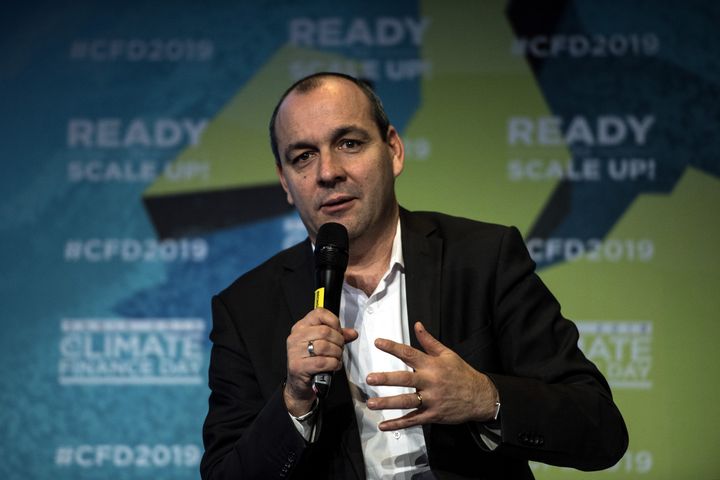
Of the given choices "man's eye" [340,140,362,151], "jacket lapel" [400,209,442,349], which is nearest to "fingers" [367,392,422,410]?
"jacket lapel" [400,209,442,349]

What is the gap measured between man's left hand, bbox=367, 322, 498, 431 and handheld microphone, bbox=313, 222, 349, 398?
4.0 inches

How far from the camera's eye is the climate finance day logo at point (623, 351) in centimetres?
320

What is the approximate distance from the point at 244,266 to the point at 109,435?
0.86 m

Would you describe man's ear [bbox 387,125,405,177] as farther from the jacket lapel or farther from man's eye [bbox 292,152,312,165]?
man's eye [bbox 292,152,312,165]

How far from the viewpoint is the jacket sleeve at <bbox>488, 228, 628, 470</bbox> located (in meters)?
1.65

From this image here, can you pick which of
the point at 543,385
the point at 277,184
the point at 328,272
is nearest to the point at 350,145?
the point at 328,272

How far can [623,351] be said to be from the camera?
3.21 meters

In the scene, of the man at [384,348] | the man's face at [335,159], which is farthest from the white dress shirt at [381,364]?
the man's face at [335,159]

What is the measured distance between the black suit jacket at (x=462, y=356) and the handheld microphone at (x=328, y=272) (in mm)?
174

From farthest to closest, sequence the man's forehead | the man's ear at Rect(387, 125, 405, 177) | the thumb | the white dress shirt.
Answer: the man's ear at Rect(387, 125, 405, 177)
the man's forehead
the white dress shirt
the thumb

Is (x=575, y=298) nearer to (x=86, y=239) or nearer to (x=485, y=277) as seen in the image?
(x=485, y=277)

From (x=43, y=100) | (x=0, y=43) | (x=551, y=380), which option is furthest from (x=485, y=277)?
(x=0, y=43)

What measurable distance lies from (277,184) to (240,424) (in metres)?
1.58

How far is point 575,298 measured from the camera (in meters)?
3.25
